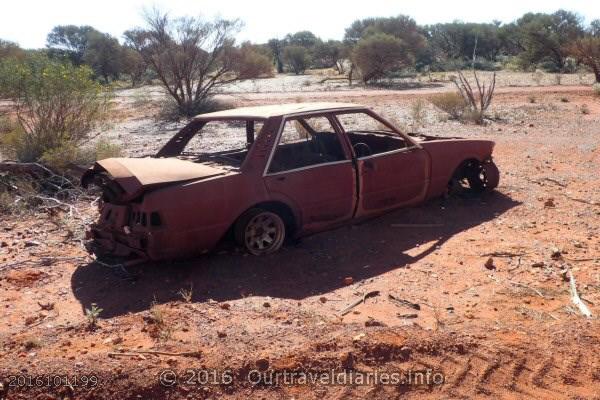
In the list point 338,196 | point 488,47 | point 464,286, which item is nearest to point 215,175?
point 338,196

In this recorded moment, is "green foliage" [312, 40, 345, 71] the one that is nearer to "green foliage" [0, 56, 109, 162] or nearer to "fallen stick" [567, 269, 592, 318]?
"green foliage" [0, 56, 109, 162]

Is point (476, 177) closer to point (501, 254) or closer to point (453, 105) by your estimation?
point (501, 254)

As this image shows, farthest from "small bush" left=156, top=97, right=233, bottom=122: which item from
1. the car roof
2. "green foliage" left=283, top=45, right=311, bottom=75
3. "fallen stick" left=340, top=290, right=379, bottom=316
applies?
"green foliage" left=283, top=45, right=311, bottom=75

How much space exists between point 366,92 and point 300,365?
82.9ft

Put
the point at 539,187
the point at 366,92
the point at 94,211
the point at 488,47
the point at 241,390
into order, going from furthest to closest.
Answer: the point at 488,47, the point at 366,92, the point at 539,187, the point at 94,211, the point at 241,390

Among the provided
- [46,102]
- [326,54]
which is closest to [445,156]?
Answer: [46,102]

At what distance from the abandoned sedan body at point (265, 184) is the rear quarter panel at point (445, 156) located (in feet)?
0.04

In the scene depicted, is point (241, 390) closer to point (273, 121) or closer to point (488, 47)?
point (273, 121)

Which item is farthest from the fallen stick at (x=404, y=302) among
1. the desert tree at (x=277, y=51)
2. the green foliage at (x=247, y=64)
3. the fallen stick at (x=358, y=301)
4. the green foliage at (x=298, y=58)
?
the desert tree at (x=277, y=51)

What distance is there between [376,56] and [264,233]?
28.6m

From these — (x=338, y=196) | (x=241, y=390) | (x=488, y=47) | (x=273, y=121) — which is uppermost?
(x=488, y=47)

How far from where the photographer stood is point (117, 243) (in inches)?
212

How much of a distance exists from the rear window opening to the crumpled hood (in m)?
0.42

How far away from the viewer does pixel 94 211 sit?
7.33m
